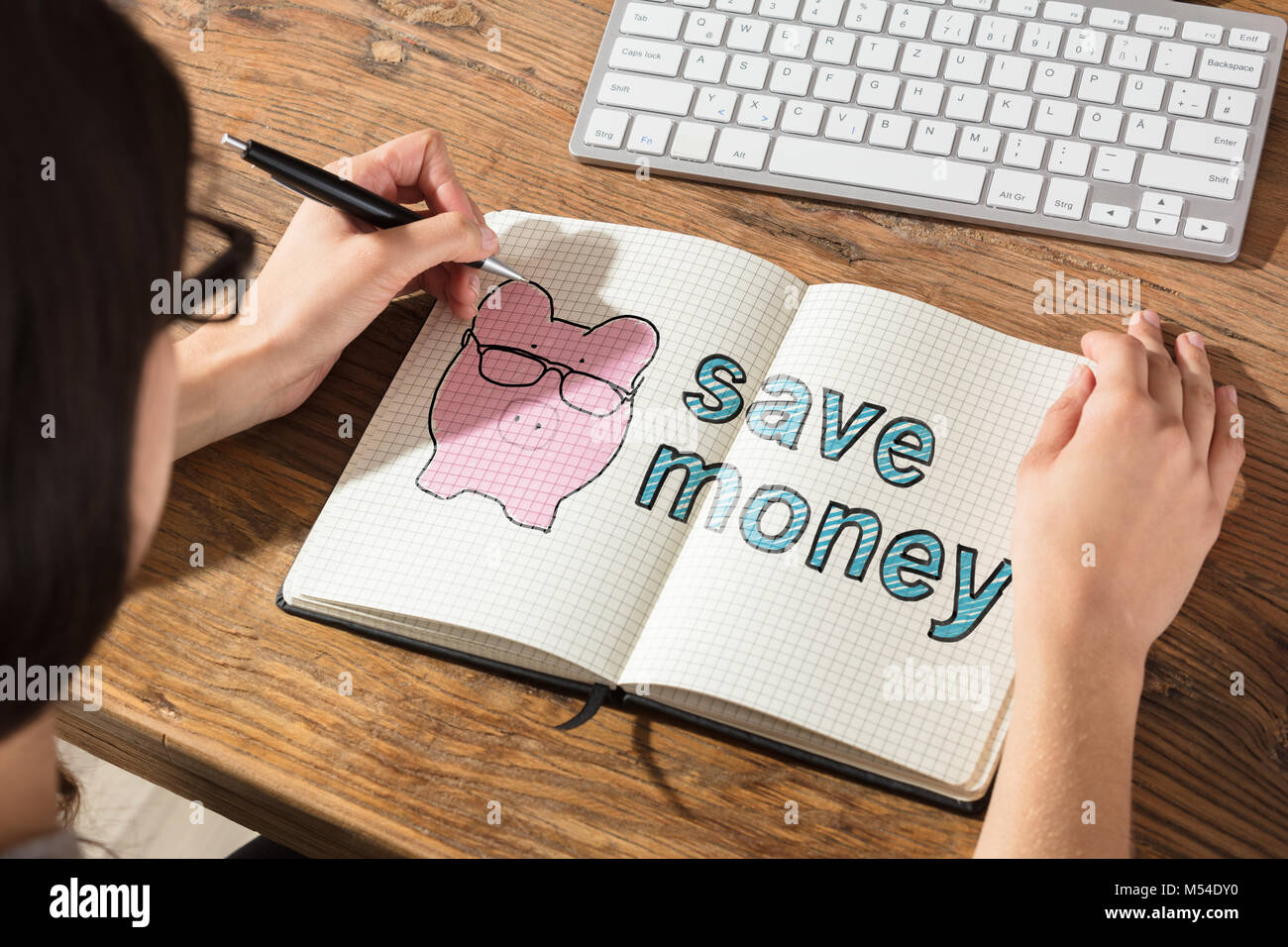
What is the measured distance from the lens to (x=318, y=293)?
2.44 ft

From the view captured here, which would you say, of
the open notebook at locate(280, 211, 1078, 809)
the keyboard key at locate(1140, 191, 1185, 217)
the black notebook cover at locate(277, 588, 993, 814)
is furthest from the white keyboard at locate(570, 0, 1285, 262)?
the black notebook cover at locate(277, 588, 993, 814)

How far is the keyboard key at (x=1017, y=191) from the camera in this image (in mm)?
762

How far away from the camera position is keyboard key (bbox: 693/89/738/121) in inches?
31.9

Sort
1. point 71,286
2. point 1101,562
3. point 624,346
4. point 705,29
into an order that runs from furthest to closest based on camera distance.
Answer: point 705,29, point 624,346, point 1101,562, point 71,286

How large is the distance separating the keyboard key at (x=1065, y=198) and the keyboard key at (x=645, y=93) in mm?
282

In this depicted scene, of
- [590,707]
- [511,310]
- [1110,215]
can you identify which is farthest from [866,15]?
[590,707]

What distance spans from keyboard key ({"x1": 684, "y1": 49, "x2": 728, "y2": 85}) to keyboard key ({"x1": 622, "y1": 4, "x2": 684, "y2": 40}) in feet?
0.09

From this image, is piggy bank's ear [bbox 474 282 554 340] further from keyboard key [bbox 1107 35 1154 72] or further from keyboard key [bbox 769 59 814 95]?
keyboard key [bbox 1107 35 1154 72]

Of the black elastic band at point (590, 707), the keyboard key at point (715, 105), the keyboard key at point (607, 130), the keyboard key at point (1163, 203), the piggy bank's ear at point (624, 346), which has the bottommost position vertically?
the black elastic band at point (590, 707)

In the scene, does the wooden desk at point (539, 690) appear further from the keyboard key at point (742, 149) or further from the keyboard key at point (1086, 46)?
the keyboard key at point (1086, 46)

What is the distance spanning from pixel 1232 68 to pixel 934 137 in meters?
0.22

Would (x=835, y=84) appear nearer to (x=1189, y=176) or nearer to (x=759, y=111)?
(x=759, y=111)

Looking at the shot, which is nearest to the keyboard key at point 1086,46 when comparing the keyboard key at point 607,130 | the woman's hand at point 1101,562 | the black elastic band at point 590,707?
the woman's hand at point 1101,562
